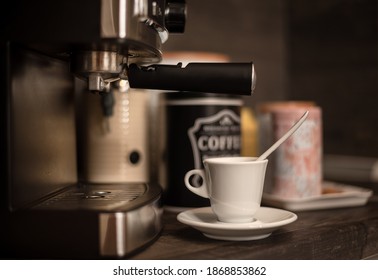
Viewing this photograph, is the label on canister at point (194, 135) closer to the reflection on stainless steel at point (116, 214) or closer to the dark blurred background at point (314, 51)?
the reflection on stainless steel at point (116, 214)

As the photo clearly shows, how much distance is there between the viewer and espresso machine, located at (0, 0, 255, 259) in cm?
47

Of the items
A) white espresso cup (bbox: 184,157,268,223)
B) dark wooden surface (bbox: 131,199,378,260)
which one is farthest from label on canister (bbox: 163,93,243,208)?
white espresso cup (bbox: 184,157,268,223)

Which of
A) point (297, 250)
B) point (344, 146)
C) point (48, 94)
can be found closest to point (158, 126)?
point (48, 94)

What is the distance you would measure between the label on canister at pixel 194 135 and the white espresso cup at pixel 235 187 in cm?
17

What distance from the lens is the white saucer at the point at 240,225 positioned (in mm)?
519

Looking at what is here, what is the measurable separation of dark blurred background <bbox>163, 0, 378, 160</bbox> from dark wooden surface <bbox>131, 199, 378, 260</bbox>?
2.38 feet

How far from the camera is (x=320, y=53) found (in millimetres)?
1490

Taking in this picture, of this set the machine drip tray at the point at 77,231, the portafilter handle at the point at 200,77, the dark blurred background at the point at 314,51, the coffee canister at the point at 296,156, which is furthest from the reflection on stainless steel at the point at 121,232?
the dark blurred background at the point at 314,51

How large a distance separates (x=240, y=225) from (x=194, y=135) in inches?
9.1

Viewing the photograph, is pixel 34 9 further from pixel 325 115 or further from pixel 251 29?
pixel 325 115

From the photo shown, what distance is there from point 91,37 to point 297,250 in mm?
311

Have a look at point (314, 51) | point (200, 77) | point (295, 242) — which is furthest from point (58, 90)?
point (314, 51)

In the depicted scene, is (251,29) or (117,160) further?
(251,29)

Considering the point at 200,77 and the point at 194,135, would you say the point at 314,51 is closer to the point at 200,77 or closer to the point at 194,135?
Answer: the point at 194,135
